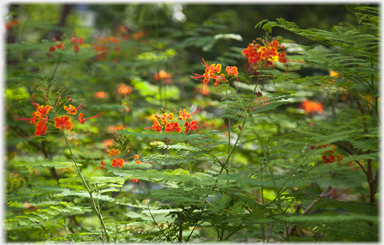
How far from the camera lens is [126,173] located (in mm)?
1677

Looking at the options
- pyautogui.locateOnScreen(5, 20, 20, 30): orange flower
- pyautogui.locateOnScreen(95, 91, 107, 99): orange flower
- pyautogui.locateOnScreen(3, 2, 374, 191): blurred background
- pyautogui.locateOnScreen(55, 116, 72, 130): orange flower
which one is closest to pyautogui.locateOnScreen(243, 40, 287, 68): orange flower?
pyautogui.locateOnScreen(3, 2, 374, 191): blurred background

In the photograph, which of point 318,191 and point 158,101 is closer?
point 318,191

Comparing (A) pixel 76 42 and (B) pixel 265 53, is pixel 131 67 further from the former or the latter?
(B) pixel 265 53

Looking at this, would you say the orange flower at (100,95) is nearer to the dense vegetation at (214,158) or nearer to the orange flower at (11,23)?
the dense vegetation at (214,158)

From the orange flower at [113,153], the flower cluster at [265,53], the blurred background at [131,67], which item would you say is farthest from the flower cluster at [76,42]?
the flower cluster at [265,53]

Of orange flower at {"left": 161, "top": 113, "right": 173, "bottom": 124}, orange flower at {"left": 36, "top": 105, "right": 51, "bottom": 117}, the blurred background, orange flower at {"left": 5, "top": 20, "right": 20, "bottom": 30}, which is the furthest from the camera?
orange flower at {"left": 5, "top": 20, "right": 20, "bottom": 30}

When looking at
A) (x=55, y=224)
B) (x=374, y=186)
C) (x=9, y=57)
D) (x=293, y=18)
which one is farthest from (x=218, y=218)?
(x=293, y=18)

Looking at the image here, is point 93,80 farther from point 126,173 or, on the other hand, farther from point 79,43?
point 126,173

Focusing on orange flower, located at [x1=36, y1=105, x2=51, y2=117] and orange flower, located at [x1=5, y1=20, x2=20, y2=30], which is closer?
orange flower, located at [x1=36, y1=105, x2=51, y2=117]

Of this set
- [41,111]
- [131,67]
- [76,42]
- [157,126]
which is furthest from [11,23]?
[157,126]

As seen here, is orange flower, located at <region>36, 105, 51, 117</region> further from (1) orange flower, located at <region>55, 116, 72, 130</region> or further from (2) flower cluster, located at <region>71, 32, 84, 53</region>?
(2) flower cluster, located at <region>71, 32, 84, 53</region>

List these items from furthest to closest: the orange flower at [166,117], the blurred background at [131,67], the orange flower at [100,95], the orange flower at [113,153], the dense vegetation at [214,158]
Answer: the orange flower at [100,95] < the blurred background at [131,67] < the orange flower at [113,153] < the orange flower at [166,117] < the dense vegetation at [214,158]

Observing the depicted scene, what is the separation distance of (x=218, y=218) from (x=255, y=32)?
21.1 ft

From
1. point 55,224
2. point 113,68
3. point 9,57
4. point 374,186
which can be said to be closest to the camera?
point 374,186
